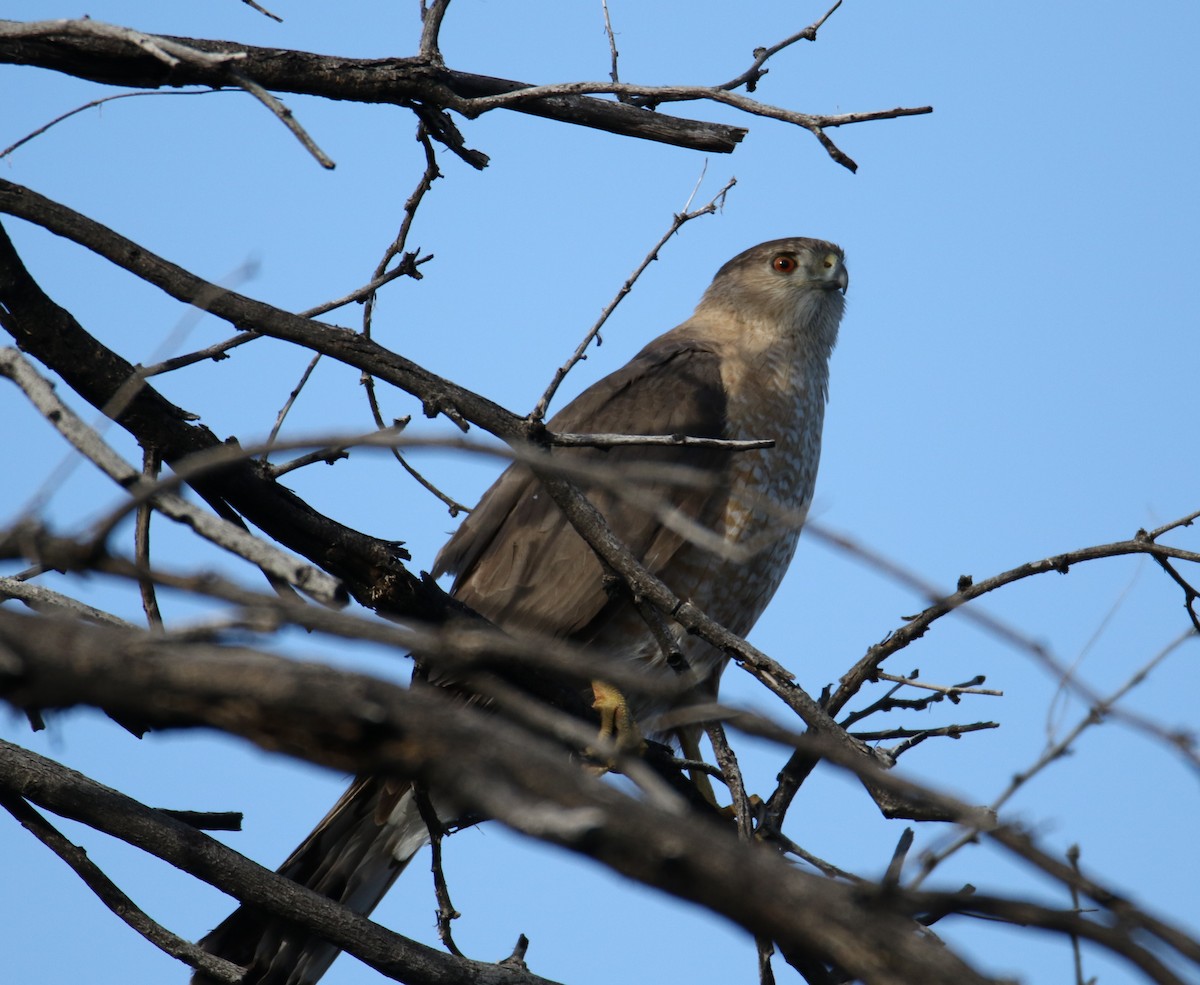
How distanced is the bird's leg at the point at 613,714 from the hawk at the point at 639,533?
0.09 feet

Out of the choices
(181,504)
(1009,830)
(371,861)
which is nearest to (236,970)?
(371,861)

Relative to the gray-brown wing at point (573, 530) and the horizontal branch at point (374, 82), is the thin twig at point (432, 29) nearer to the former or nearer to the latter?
the horizontal branch at point (374, 82)

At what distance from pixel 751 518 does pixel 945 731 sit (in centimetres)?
157

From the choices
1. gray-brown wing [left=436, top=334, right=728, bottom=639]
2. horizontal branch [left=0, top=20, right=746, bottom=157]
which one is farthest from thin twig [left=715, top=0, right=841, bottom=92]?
gray-brown wing [left=436, top=334, right=728, bottom=639]

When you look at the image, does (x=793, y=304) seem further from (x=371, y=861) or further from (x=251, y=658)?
(x=251, y=658)

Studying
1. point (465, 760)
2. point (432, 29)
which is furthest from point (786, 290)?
point (465, 760)

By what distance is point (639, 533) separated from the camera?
15.7 ft

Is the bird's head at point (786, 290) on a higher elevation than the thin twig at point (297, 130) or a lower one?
higher

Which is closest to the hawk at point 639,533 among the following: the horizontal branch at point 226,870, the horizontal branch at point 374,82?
the horizontal branch at point 226,870

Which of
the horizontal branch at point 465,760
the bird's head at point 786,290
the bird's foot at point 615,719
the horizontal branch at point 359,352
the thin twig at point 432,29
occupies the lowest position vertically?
the horizontal branch at point 465,760

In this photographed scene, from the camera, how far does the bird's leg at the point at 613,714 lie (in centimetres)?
400

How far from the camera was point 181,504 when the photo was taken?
1.49 m

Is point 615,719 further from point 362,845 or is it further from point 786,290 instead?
point 786,290

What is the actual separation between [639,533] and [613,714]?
86cm
